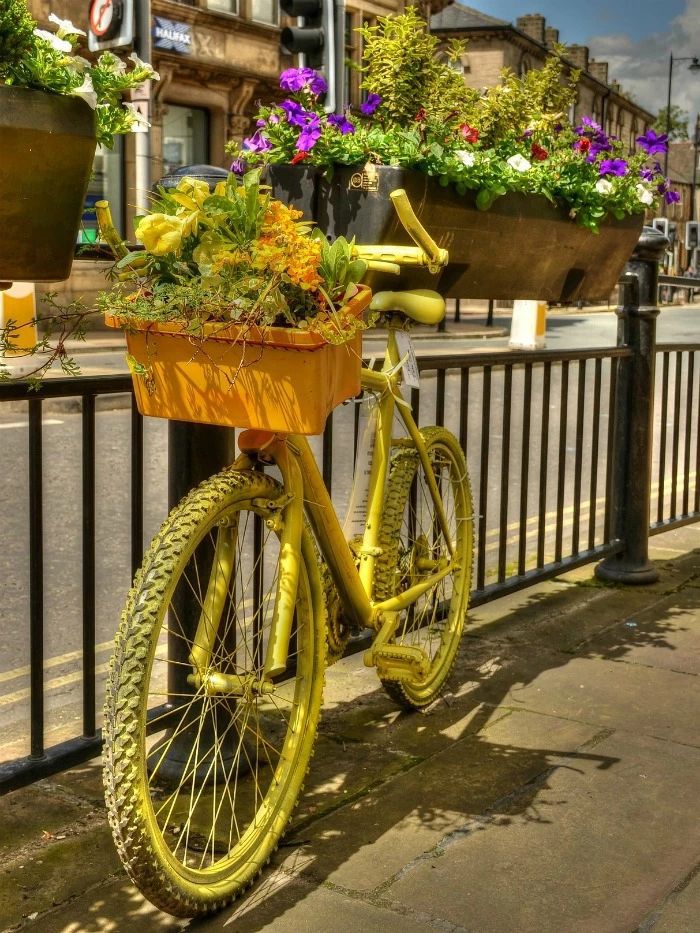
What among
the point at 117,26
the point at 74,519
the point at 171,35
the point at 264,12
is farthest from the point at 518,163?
the point at 264,12

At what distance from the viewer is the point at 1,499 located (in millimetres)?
7152

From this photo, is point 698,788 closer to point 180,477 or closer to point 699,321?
point 180,477

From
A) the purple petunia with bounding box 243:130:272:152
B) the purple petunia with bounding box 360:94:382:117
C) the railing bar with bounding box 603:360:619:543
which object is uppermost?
the purple petunia with bounding box 360:94:382:117

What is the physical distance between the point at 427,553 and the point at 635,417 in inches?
73.8

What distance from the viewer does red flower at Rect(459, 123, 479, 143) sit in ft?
11.7

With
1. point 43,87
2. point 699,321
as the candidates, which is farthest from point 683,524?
point 699,321

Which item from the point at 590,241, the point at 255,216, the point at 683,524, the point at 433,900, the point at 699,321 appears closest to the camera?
the point at 255,216

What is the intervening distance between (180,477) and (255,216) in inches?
36.1

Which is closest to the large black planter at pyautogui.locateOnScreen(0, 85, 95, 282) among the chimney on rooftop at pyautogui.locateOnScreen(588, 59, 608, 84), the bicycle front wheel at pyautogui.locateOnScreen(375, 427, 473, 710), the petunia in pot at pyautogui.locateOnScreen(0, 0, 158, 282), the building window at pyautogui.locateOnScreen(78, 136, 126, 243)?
the petunia in pot at pyautogui.locateOnScreen(0, 0, 158, 282)

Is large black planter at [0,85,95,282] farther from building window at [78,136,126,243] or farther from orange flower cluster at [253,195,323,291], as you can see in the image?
building window at [78,136,126,243]

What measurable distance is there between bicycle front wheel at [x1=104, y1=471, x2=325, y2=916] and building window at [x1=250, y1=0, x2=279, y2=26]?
27127mm

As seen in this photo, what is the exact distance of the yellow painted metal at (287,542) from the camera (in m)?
2.69

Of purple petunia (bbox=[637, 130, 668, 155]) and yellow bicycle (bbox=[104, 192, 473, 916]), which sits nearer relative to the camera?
yellow bicycle (bbox=[104, 192, 473, 916])

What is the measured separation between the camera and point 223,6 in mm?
27656
